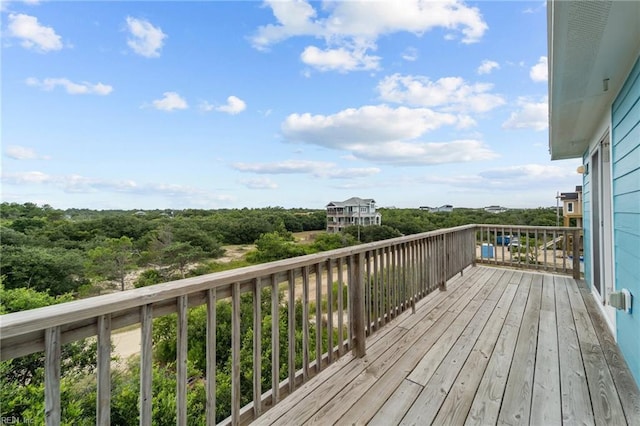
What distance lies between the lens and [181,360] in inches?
46.4

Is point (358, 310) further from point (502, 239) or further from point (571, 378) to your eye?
point (502, 239)

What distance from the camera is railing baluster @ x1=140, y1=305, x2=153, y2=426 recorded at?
3.40 feet

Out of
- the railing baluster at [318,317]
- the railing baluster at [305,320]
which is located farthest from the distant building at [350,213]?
the railing baluster at [305,320]

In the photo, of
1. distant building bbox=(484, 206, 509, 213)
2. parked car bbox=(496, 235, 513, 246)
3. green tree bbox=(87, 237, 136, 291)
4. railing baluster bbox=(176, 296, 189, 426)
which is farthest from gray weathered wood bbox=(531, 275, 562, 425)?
green tree bbox=(87, 237, 136, 291)

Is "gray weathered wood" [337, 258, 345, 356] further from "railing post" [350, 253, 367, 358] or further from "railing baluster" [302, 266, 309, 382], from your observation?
"railing baluster" [302, 266, 309, 382]

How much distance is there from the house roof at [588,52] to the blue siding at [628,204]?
12 centimetres

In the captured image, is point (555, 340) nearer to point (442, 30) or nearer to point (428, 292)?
point (428, 292)

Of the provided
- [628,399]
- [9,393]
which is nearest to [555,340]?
[628,399]

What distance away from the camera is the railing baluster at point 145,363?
3.40ft

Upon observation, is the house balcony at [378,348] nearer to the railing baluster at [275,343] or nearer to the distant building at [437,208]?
the railing baluster at [275,343]

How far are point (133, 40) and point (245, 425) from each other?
13378mm

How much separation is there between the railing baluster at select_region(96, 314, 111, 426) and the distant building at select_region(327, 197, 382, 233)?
93.1 feet

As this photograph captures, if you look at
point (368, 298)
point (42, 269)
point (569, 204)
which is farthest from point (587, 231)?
point (42, 269)

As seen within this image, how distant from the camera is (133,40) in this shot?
10.5 metres
